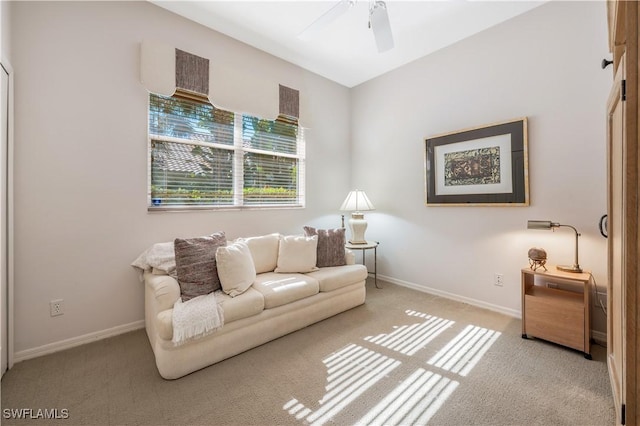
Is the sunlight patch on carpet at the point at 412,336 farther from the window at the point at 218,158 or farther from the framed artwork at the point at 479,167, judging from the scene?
the window at the point at 218,158

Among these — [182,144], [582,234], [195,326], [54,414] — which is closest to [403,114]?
[582,234]

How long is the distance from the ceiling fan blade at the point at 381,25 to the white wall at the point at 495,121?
1344 mm

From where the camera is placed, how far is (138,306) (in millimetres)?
2578

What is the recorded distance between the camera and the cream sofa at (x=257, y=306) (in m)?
1.85

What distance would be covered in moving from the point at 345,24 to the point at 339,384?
3309 mm

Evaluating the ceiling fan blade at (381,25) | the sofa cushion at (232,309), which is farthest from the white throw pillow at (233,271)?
Answer: the ceiling fan blade at (381,25)

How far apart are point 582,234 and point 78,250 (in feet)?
14.2

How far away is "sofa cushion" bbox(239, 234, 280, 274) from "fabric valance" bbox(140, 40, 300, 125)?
151cm

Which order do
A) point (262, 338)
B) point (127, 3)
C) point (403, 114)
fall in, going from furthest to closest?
point (403, 114)
point (127, 3)
point (262, 338)

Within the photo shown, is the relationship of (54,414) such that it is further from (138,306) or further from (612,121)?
(612,121)

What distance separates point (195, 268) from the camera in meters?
2.21

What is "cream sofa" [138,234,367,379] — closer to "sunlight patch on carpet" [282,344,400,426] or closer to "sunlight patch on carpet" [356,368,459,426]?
"sunlight patch on carpet" [282,344,400,426]

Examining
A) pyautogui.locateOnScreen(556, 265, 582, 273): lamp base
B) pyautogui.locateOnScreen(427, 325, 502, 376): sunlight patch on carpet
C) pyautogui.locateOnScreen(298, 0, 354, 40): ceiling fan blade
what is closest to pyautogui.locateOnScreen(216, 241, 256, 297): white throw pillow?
pyautogui.locateOnScreen(427, 325, 502, 376): sunlight patch on carpet

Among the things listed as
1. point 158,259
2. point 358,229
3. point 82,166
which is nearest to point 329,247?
point 358,229
